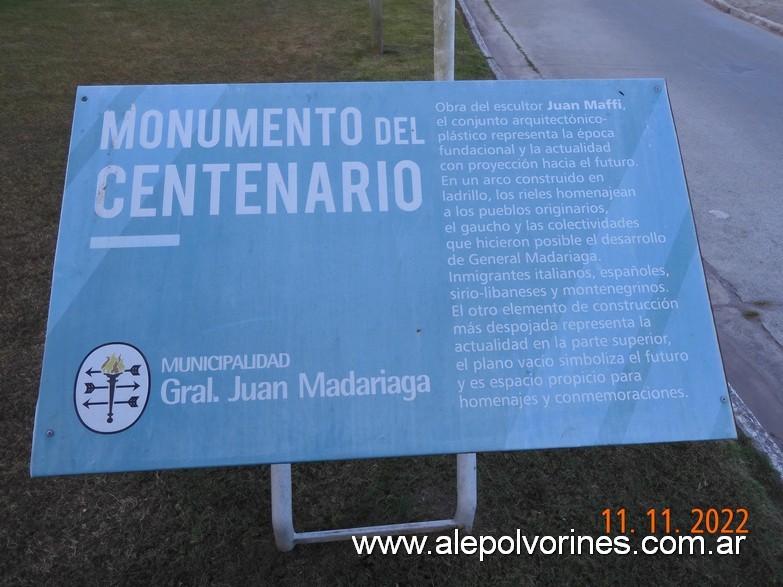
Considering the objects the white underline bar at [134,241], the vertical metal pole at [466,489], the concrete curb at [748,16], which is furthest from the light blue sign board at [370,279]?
the concrete curb at [748,16]

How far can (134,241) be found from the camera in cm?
193

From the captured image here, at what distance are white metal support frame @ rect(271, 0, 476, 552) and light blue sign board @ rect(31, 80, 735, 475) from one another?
322mm

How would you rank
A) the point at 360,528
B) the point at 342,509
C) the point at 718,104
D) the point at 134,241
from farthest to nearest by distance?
the point at 718,104 → the point at 342,509 → the point at 360,528 → the point at 134,241

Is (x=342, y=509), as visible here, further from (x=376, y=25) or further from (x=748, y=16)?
(x=748, y=16)

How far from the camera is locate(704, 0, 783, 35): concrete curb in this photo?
11030mm

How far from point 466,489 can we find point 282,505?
649mm

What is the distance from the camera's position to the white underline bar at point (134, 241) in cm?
193

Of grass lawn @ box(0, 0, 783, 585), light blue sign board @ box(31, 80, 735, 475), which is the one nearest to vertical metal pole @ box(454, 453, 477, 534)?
grass lawn @ box(0, 0, 783, 585)

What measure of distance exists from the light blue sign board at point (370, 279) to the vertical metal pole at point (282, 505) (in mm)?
456

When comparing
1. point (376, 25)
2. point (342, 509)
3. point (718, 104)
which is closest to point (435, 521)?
point (342, 509)

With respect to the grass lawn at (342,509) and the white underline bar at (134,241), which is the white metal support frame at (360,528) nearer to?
the grass lawn at (342,509)

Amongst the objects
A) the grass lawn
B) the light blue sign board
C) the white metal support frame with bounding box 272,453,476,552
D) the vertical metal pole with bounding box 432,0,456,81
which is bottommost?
the grass lawn

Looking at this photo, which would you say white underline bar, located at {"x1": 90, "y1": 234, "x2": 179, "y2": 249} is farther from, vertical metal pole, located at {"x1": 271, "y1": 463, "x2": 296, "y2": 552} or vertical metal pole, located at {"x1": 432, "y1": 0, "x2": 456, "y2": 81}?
vertical metal pole, located at {"x1": 432, "y1": 0, "x2": 456, "y2": 81}

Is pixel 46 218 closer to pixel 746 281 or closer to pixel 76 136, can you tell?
pixel 76 136
